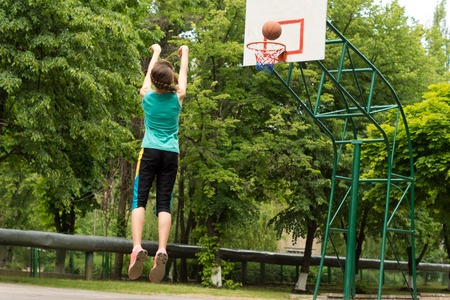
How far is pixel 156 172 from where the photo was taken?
7.39 m

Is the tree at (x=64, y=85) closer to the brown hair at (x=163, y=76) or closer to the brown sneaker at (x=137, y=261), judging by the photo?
the brown hair at (x=163, y=76)

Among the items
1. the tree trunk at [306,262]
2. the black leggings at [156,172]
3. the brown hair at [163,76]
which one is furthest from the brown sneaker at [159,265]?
the tree trunk at [306,262]

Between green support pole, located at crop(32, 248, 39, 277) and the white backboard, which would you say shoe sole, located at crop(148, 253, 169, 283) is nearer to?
the white backboard

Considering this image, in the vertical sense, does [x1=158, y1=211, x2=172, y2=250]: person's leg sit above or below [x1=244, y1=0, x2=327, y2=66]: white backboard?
below

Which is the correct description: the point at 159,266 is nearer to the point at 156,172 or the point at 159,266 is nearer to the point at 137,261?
the point at 137,261

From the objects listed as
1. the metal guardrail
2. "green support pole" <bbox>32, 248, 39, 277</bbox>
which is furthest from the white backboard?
"green support pole" <bbox>32, 248, 39, 277</bbox>

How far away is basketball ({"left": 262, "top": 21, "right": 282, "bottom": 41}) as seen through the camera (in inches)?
523

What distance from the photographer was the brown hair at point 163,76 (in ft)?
23.3

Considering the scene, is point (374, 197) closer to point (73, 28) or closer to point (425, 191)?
point (425, 191)

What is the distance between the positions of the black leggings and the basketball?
6322 millimetres

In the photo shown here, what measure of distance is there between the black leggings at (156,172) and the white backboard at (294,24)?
7.25 m

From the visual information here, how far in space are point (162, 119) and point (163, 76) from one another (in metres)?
0.40

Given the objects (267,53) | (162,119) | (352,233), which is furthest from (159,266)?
(352,233)

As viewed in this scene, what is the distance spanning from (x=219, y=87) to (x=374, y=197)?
1110 cm
